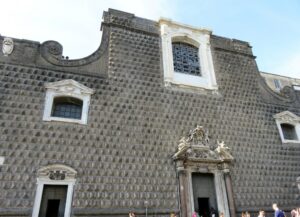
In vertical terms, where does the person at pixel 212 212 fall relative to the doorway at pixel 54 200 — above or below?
below

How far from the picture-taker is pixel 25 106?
7816 millimetres

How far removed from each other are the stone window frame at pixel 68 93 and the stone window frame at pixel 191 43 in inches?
134

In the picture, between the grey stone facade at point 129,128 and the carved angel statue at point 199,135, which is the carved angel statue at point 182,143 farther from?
the carved angel statue at point 199,135

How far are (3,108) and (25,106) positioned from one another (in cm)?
61

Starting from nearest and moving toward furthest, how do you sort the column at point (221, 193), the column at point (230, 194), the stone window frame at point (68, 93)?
the stone window frame at point (68, 93)
the column at point (230, 194)
the column at point (221, 193)

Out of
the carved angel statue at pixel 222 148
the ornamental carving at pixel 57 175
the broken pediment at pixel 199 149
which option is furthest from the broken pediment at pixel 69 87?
the carved angel statue at pixel 222 148

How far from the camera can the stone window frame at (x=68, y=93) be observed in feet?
26.5

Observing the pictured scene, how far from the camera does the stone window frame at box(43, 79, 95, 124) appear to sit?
8063 millimetres

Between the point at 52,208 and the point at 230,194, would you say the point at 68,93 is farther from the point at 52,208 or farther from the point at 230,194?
the point at 230,194

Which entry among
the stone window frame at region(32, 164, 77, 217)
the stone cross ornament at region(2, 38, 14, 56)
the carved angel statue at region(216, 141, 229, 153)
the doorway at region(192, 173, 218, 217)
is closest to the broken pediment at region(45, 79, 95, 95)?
the stone cross ornament at region(2, 38, 14, 56)

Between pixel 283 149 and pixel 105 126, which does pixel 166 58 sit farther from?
pixel 283 149

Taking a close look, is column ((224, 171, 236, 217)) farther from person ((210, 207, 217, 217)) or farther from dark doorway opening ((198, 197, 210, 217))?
dark doorway opening ((198, 197, 210, 217))

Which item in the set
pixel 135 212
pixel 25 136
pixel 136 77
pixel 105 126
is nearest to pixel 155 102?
pixel 136 77

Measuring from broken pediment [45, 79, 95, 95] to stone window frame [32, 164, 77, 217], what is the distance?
8.68ft
